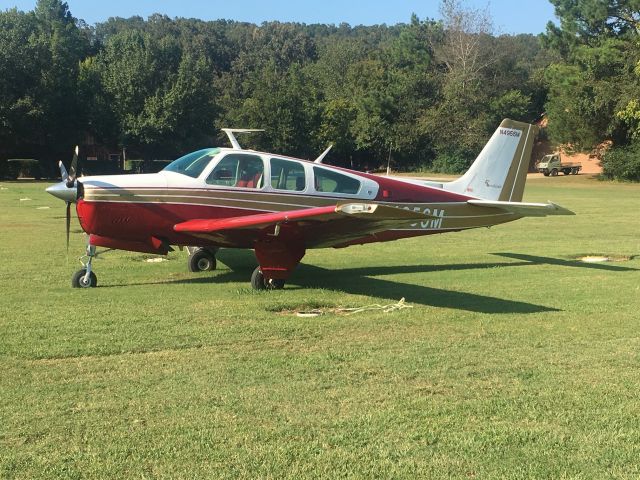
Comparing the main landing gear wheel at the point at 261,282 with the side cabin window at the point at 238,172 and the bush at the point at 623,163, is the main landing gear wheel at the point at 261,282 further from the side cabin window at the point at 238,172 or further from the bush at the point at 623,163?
the bush at the point at 623,163

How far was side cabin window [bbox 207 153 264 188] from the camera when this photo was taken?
978cm

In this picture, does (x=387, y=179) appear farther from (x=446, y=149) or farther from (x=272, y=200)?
(x=446, y=149)

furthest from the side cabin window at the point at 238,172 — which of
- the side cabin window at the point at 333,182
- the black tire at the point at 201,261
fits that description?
the black tire at the point at 201,261

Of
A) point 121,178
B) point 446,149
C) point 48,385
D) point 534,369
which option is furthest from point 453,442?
point 446,149

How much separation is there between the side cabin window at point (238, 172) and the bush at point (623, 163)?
50144 millimetres

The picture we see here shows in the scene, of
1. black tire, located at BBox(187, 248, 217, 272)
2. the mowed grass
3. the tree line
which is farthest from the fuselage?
the tree line

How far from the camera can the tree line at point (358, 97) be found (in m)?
53.5

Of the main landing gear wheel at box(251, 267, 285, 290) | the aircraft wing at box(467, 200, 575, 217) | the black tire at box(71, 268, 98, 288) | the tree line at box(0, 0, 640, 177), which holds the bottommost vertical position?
the black tire at box(71, 268, 98, 288)

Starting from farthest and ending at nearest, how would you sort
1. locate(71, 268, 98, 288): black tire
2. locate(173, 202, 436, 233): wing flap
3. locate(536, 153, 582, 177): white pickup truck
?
1. locate(536, 153, 582, 177): white pickup truck
2. locate(71, 268, 98, 288): black tire
3. locate(173, 202, 436, 233): wing flap

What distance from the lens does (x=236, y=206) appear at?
9.83 m

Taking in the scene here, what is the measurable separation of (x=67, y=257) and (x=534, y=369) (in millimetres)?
9045

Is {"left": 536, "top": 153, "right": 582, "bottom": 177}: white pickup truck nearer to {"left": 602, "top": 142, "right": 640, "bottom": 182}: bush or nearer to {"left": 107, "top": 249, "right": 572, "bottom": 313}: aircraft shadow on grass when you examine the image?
{"left": 602, "top": 142, "right": 640, "bottom": 182}: bush

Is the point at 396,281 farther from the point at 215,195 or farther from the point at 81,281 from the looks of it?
the point at 81,281

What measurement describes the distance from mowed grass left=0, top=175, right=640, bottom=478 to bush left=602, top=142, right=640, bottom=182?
47098mm
